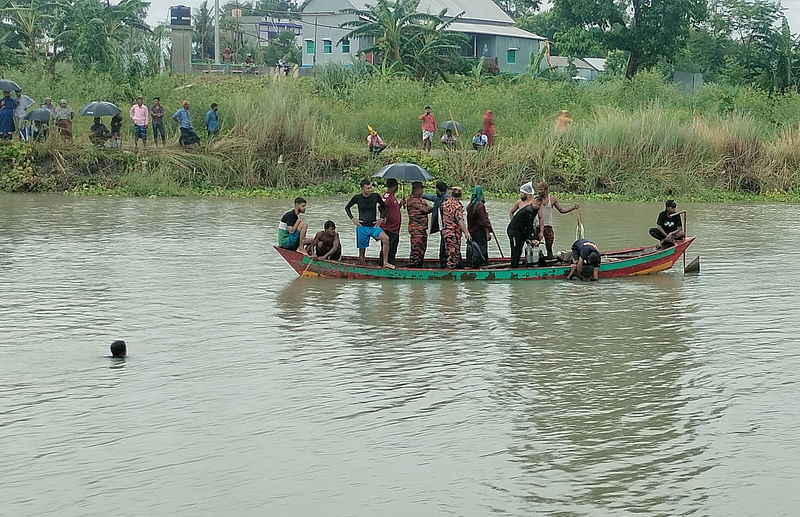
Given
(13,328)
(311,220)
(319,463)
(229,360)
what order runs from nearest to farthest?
(319,463)
(229,360)
(13,328)
(311,220)

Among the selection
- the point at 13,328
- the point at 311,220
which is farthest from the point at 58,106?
the point at 13,328

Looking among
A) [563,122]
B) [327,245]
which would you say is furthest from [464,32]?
[327,245]

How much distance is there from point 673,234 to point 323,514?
11.0 meters

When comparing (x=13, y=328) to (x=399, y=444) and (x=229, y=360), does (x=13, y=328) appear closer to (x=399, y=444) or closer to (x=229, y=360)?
(x=229, y=360)

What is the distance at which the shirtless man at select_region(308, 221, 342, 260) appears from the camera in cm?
1670

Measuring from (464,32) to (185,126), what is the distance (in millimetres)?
29539

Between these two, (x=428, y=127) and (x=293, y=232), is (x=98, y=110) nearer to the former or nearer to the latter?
(x=428, y=127)

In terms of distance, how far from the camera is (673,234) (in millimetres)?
17453

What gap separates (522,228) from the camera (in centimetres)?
1648

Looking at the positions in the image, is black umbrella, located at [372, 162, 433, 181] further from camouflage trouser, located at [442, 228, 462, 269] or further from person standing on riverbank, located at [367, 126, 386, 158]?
person standing on riverbank, located at [367, 126, 386, 158]

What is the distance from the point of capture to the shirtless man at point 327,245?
54.8ft

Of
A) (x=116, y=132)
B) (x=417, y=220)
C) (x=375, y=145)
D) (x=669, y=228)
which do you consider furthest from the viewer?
(x=116, y=132)

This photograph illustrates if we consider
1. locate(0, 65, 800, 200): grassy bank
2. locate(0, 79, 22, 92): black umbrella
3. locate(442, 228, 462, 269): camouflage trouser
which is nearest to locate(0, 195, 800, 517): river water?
locate(442, 228, 462, 269): camouflage trouser

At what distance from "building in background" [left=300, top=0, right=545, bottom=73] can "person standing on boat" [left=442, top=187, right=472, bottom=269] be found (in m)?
42.0
